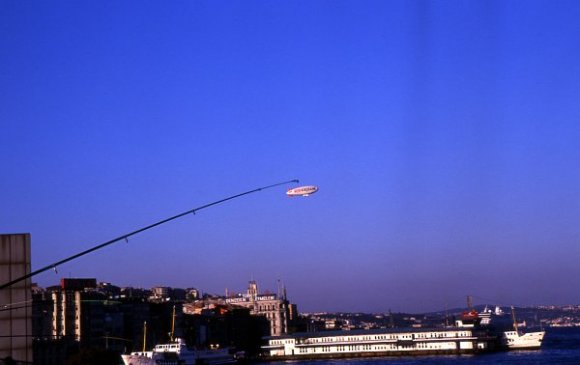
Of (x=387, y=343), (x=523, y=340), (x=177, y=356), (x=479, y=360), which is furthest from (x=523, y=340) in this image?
(x=177, y=356)

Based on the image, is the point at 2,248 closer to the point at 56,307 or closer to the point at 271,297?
the point at 56,307

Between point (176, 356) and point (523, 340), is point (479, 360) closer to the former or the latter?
point (523, 340)

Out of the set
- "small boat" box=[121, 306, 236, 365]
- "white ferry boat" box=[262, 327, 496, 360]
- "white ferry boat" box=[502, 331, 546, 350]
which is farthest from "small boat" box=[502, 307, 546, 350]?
"small boat" box=[121, 306, 236, 365]

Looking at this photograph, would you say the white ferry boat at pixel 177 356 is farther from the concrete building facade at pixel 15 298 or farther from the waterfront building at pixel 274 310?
the concrete building facade at pixel 15 298

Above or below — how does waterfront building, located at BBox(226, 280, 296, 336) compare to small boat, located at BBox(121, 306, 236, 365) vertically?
above

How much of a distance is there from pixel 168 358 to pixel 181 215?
7926 cm

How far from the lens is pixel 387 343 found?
106 metres

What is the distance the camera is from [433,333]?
343ft

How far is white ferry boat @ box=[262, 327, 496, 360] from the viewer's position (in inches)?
4045

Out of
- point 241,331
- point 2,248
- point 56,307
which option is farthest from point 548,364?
point 2,248

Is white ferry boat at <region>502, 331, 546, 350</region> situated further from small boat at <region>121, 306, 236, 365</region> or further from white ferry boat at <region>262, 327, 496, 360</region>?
small boat at <region>121, 306, 236, 365</region>

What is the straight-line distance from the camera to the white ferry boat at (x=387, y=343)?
103m

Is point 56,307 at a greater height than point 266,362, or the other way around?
point 56,307

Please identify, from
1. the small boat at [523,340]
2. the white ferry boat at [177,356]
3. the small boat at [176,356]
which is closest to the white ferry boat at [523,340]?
the small boat at [523,340]
